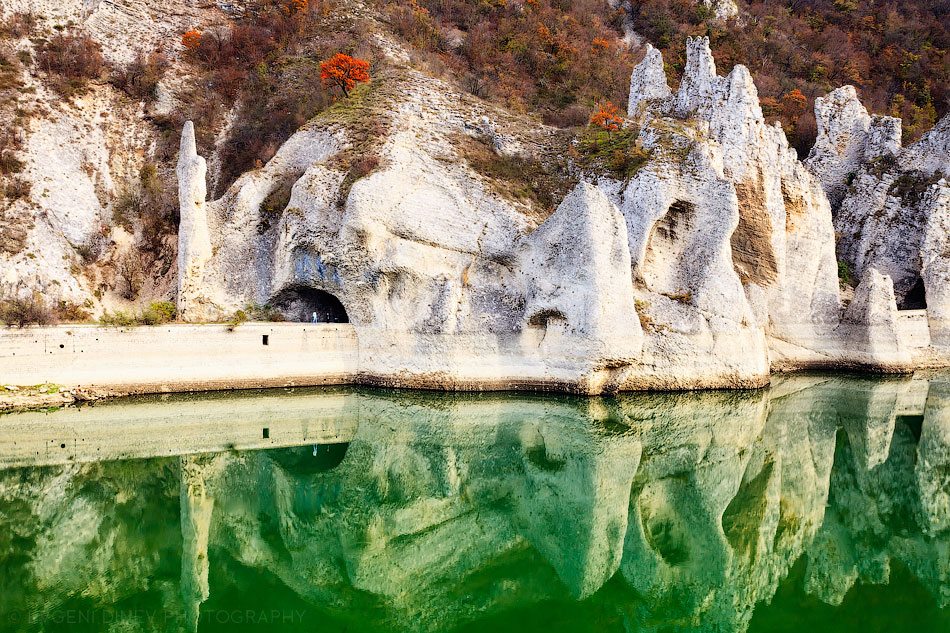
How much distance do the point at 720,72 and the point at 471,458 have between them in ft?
130

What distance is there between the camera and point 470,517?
11.2 meters

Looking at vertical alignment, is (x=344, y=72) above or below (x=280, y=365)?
above

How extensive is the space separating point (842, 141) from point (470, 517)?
32.0 m

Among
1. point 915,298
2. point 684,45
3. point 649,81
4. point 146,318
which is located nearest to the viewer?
point 146,318

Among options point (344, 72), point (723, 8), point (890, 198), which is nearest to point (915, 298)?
point (890, 198)

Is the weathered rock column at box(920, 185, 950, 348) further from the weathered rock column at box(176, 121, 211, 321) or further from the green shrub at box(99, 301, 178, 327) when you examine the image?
the green shrub at box(99, 301, 178, 327)

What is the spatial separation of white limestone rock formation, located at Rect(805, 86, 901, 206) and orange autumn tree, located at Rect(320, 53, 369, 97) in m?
23.7

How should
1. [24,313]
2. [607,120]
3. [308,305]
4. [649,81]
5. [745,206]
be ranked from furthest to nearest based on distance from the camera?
[649,81] < [607,120] < [745,206] < [308,305] < [24,313]

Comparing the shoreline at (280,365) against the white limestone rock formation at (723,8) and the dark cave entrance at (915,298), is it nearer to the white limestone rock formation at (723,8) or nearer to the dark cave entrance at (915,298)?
the dark cave entrance at (915,298)

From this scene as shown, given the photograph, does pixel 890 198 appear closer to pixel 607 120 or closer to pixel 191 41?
pixel 607 120

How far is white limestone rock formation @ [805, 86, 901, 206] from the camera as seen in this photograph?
32.4 m

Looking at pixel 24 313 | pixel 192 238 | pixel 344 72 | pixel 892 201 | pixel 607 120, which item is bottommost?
pixel 24 313

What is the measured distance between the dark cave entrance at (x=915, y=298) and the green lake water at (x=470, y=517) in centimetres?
1229

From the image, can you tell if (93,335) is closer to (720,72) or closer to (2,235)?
(2,235)
